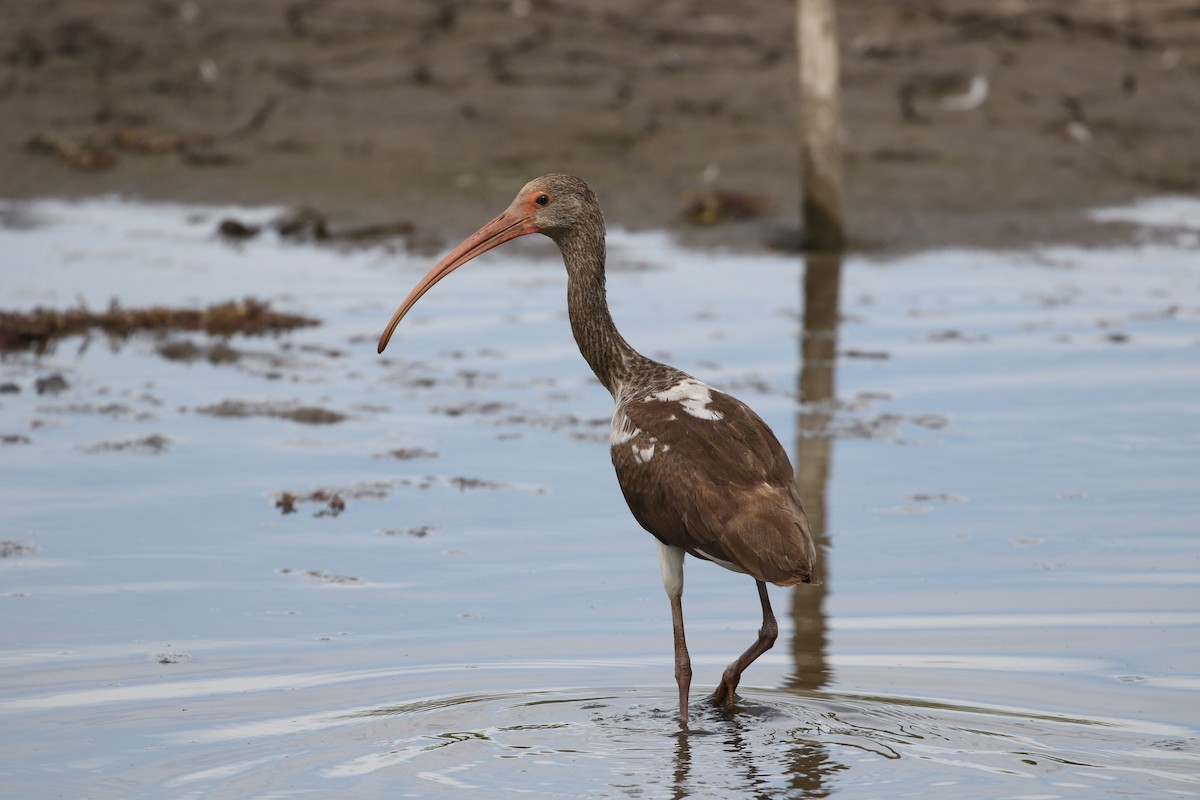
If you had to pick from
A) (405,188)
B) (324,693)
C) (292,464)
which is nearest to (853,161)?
(405,188)

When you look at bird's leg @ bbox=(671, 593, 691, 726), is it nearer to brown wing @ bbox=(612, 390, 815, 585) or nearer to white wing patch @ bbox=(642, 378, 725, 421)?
brown wing @ bbox=(612, 390, 815, 585)

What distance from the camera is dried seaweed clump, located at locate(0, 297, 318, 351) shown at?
11.9 meters

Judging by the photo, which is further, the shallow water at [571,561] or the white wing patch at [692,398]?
the white wing patch at [692,398]

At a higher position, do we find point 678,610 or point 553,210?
point 553,210

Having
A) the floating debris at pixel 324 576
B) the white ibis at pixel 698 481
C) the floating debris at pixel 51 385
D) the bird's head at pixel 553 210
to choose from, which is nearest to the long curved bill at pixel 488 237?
the bird's head at pixel 553 210

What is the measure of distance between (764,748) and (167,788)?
188cm

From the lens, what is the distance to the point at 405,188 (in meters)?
17.0

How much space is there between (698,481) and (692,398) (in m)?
0.44

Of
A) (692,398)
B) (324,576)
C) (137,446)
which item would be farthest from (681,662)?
(137,446)

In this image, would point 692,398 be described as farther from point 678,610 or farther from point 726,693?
point 726,693

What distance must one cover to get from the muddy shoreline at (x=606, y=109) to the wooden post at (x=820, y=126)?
1.53ft

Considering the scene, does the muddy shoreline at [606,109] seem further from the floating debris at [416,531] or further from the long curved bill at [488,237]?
the long curved bill at [488,237]

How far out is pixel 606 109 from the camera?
19016 millimetres

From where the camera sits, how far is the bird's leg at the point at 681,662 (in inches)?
237
